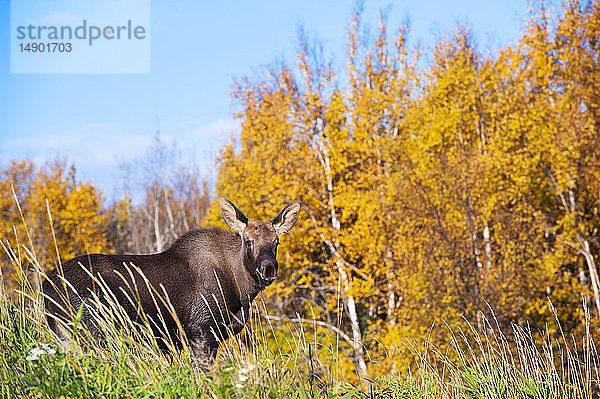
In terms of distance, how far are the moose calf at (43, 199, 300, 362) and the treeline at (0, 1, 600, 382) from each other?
42.0 ft

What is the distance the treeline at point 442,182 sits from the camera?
743 inches

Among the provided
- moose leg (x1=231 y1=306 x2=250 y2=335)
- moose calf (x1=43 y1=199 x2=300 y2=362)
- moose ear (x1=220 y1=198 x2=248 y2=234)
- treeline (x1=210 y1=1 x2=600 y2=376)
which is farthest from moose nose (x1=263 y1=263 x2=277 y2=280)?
treeline (x1=210 y1=1 x2=600 y2=376)

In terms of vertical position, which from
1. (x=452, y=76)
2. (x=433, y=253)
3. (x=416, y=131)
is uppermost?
(x=452, y=76)

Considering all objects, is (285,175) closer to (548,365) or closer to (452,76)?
(452,76)

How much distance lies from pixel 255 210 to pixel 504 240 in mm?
9808

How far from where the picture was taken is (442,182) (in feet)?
63.3

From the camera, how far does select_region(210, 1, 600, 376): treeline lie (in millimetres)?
18875

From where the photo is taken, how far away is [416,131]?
21.4 meters

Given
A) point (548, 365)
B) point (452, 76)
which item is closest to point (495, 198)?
point (452, 76)

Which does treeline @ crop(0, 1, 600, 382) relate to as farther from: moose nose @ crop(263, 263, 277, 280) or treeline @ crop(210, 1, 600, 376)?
moose nose @ crop(263, 263, 277, 280)

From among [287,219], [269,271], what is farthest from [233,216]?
[269,271]

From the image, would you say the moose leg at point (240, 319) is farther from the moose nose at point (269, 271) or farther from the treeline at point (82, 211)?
the treeline at point (82, 211)

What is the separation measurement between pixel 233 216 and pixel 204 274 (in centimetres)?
69

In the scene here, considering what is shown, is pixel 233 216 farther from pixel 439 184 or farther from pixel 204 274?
pixel 439 184
